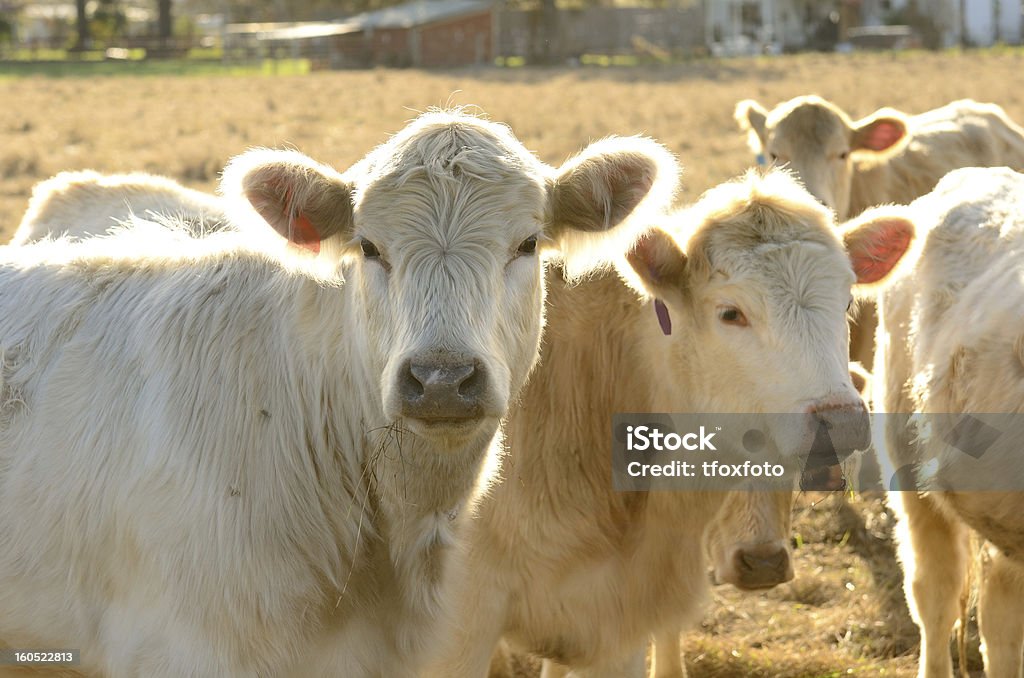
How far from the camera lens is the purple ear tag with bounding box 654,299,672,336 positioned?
13.1 feet

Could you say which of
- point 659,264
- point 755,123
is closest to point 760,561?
point 659,264

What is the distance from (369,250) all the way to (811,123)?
5.36m

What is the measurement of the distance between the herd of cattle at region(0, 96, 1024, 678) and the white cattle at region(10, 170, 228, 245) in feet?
3.80

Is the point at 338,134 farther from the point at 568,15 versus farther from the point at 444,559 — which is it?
the point at 568,15

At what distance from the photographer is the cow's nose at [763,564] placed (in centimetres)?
417

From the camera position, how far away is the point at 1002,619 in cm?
454

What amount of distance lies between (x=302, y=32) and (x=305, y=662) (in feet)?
167

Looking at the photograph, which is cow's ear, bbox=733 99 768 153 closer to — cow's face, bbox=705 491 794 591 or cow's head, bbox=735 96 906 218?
cow's head, bbox=735 96 906 218

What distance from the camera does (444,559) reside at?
3416mm

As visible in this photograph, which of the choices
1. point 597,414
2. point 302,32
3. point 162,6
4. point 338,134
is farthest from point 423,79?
point 597,414

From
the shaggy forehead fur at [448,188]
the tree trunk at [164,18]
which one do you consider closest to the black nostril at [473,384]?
the shaggy forehead fur at [448,188]

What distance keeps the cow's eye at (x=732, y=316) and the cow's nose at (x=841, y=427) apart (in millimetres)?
425

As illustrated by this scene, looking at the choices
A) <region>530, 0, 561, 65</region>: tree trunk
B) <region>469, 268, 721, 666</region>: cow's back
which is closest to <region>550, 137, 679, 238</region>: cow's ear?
<region>469, 268, 721, 666</region>: cow's back

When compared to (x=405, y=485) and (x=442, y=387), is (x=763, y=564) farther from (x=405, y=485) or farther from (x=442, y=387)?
(x=442, y=387)
